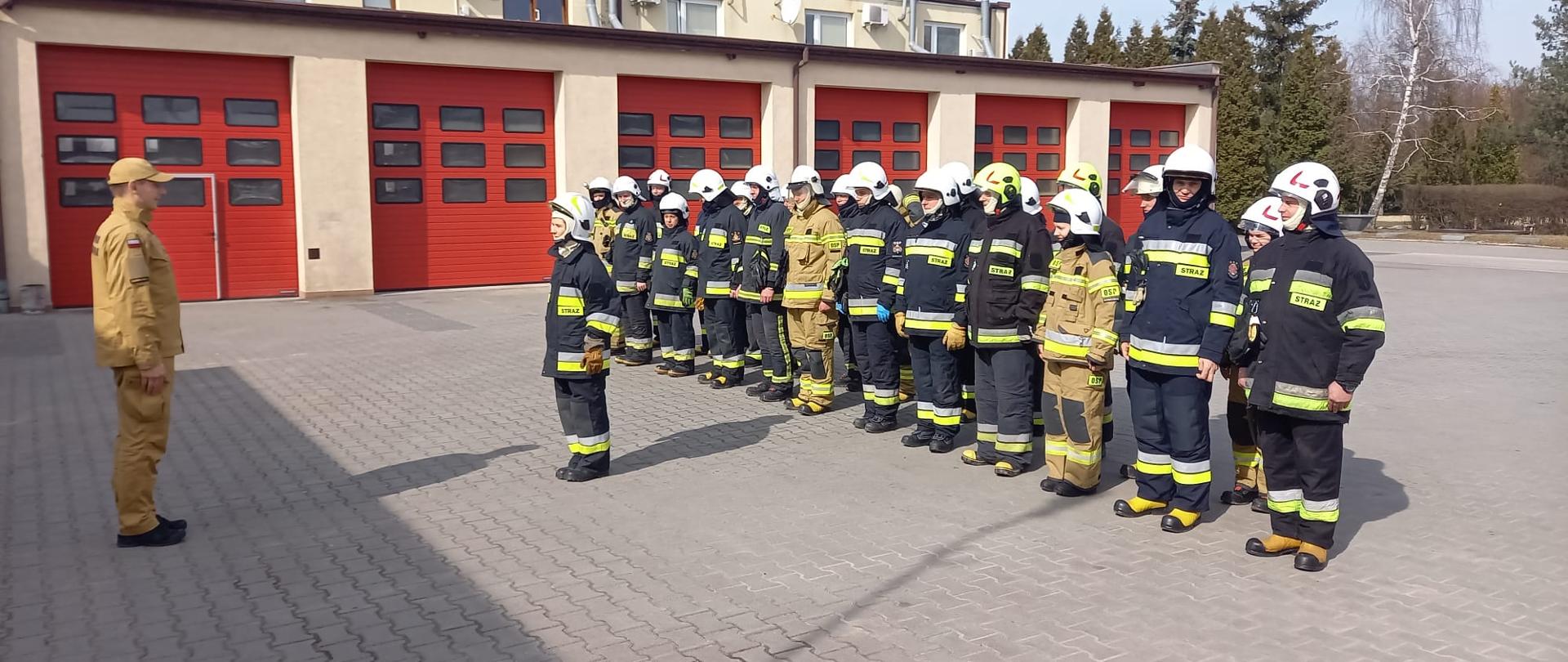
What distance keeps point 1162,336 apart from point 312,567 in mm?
4551

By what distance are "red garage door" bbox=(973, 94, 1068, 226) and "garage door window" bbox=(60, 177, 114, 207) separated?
1571 centimetres

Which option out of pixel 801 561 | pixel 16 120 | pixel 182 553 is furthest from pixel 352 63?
pixel 801 561

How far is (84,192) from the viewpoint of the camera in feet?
52.7

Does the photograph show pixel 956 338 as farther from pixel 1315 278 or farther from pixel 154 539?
pixel 154 539

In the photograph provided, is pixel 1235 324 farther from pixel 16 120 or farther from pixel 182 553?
pixel 16 120

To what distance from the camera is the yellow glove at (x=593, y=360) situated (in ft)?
23.6

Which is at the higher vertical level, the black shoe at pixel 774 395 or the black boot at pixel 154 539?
the black shoe at pixel 774 395

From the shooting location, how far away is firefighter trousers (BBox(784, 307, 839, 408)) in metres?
9.55

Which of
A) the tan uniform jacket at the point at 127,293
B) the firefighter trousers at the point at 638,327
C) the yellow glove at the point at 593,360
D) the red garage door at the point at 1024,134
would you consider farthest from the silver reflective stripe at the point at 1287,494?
the red garage door at the point at 1024,134

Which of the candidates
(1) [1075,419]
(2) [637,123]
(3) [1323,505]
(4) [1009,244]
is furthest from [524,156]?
(3) [1323,505]

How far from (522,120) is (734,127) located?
3.97 m

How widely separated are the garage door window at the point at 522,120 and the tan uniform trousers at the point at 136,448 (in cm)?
1373

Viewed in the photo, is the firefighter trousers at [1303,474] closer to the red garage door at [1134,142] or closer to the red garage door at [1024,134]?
the red garage door at [1024,134]

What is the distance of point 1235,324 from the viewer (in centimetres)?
609
